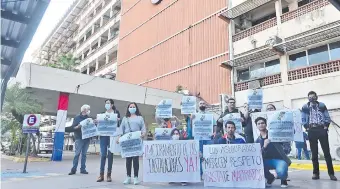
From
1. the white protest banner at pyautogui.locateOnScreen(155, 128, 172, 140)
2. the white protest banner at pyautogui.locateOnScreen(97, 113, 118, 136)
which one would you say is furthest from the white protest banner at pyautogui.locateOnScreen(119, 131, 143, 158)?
the white protest banner at pyautogui.locateOnScreen(155, 128, 172, 140)

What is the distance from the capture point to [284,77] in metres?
16.6

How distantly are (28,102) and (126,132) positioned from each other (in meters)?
9.51

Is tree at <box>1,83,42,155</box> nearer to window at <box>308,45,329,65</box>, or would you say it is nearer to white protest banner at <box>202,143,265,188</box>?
white protest banner at <box>202,143,265,188</box>

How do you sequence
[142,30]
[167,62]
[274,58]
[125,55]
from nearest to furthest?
[274,58] < [167,62] < [142,30] < [125,55]

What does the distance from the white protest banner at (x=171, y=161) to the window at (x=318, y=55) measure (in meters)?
12.5

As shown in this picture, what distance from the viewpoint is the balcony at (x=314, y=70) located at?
47.1 feet

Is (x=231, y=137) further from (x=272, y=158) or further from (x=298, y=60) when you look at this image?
(x=298, y=60)

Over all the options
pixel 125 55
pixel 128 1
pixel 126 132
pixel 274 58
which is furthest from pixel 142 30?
pixel 126 132

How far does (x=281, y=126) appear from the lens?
18.1 ft

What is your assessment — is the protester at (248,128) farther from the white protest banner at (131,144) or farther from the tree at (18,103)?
the tree at (18,103)

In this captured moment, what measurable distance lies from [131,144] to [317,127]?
158 inches

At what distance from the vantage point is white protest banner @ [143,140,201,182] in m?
5.60

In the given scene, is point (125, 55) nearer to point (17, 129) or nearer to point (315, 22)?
point (17, 129)

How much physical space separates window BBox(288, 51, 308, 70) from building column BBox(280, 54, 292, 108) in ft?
0.85
